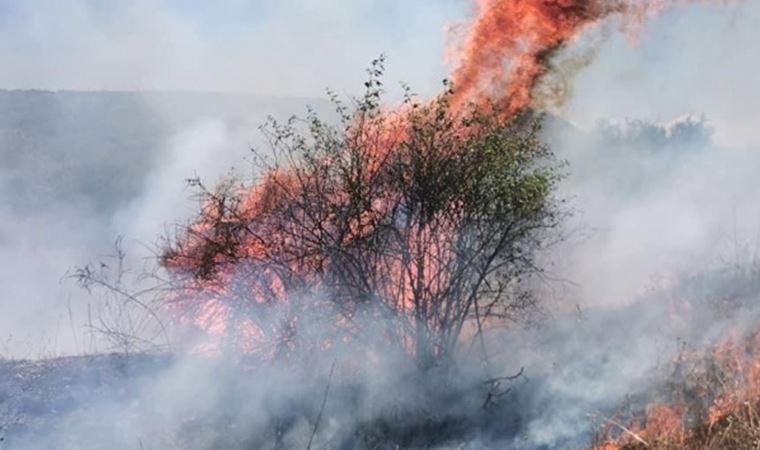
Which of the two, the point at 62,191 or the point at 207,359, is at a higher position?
the point at 62,191

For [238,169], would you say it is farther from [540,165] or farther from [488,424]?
[488,424]

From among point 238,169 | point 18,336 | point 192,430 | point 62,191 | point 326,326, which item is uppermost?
point 62,191

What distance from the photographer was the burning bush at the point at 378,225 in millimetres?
11719

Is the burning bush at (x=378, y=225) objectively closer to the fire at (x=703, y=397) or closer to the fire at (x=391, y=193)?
the fire at (x=391, y=193)

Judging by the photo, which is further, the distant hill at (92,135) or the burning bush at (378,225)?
the distant hill at (92,135)

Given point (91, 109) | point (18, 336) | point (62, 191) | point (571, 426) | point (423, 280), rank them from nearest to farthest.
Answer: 1. point (571, 426)
2. point (423, 280)
3. point (18, 336)
4. point (62, 191)
5. point (91, 109)

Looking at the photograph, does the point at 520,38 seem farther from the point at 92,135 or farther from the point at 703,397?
the point at 92,135

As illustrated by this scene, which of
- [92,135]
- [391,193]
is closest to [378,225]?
[391,193]

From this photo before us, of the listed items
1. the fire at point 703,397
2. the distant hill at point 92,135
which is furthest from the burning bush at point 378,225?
the distant hill at point 92,135

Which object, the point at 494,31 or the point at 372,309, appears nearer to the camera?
the point at 372,309

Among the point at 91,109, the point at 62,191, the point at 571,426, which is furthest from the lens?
the point at 91,109

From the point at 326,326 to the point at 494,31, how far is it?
5.70 metres

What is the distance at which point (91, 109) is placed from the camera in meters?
48.9

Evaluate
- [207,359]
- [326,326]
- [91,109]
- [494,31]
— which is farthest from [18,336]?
[91,109]
